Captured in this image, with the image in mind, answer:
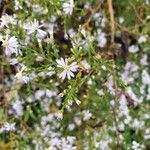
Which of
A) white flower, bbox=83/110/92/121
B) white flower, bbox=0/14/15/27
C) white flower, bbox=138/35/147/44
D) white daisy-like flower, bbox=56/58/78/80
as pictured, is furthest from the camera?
white flower, bbox=138/35/147/44

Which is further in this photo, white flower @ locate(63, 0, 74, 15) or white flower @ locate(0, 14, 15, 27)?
white flower @ locate(63, 0, 74, 15)

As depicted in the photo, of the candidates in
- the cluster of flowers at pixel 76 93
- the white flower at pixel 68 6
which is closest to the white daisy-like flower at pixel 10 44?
the cluster of flowers at pixel 76 93

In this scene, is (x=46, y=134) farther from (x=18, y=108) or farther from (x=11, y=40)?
(x=11, y=40)

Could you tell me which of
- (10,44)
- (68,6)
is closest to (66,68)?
(10,44)

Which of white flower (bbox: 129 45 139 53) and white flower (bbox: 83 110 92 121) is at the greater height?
white flower (bbox: 129 45 139 53)

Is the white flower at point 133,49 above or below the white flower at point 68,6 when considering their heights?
above

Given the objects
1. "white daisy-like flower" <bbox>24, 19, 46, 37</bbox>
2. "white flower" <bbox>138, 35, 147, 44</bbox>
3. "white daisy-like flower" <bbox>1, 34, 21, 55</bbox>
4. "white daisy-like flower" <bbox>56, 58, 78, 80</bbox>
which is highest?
"white flower" <bbox>138, 35, 147, 44</bbox>

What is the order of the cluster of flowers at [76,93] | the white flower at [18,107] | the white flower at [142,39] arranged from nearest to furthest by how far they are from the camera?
the cluster of flowers at [76,93], the white flower at [18,107], the white flower at [142,39]

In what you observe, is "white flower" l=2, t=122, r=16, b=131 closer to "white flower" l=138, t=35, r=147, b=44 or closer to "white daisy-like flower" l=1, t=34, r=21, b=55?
"white daisy-like flower" l=1, t=34, r=21, b=55

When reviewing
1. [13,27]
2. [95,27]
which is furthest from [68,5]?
[95,27]

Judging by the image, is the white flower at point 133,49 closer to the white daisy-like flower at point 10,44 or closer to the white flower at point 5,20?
the white flower at point 5,20

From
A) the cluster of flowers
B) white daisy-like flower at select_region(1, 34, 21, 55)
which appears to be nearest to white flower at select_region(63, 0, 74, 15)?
the cluster of flowers
